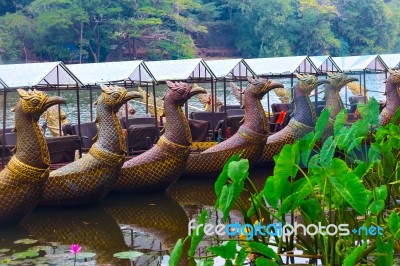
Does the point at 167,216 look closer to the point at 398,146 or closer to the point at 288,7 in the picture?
the point at 398,146

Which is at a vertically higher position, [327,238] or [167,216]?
[327,238]

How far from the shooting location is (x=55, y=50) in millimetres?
45781

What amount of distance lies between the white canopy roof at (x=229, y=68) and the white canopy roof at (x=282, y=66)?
29 cm

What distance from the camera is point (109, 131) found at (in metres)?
10.7

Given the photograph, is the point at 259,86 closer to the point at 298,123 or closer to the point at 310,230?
the point at 298,123

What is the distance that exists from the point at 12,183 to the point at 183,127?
2.86m

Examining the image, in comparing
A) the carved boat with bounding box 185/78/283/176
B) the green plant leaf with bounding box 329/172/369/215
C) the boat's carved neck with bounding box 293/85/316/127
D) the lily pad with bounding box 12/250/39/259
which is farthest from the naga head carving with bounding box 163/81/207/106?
the green plant leaf with bounding box 329/172/369/215

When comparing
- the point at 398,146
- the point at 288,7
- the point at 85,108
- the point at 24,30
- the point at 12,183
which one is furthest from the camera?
the point at 288,7

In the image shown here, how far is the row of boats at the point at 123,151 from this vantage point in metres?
9.56

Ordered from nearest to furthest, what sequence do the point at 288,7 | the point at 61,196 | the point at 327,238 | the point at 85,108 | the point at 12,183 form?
the point at 327,238
the point at 12,183
the point at 61,196
the point at 85,108
the point at 288,7

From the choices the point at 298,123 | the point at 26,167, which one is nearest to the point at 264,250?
the point at 26,167

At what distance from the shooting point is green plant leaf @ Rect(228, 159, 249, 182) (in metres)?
5.17

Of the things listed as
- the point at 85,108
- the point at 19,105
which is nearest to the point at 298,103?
the point at 19,105

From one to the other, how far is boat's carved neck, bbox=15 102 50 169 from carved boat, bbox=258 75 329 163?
4.88 m
